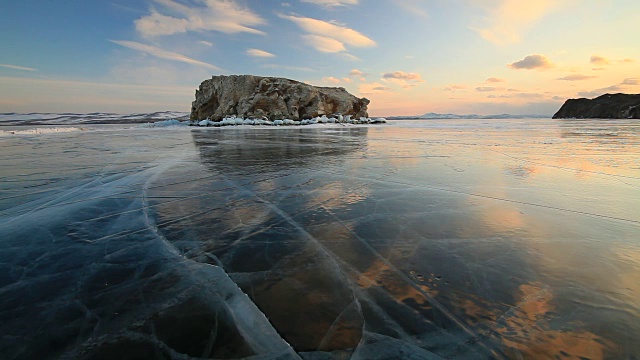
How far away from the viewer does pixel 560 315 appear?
1490 mm

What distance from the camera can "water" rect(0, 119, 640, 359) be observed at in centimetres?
134

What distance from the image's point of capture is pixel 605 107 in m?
68.8

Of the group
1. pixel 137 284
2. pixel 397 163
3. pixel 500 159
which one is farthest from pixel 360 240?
pixel 500 159

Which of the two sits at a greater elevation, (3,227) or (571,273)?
(571,273)

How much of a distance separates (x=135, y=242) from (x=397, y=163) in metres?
5.53

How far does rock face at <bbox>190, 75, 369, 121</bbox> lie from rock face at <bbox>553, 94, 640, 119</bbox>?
205 feet

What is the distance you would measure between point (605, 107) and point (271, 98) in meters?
83.3

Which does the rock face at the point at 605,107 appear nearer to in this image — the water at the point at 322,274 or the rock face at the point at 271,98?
the rock face at the point at 271,98

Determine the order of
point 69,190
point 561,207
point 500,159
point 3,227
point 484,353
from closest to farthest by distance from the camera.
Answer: point 484,353, point 3,227, point 561,207, point 69,190, point 500,159

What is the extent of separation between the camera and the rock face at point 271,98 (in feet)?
128

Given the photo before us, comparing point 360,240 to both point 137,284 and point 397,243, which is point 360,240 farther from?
point 137,284

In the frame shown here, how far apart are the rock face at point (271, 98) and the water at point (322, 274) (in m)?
35.8

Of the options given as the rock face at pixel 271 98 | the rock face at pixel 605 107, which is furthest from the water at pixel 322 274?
the rock face at pixel 605 107

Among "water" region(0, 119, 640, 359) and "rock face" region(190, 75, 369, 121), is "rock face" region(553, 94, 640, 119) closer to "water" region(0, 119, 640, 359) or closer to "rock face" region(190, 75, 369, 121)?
"rock face" region(190, 75, 369, 121)
